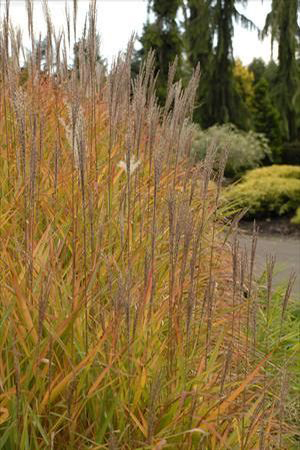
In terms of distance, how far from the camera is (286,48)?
802 inches

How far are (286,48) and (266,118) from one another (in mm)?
4939

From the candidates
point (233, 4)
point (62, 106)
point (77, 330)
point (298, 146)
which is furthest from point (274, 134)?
point (77, 330)

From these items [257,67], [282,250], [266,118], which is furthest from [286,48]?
[257,67]

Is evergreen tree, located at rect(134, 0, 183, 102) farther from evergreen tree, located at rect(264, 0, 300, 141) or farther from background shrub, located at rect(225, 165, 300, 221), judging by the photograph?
background shrub, located at rect(225, 165, 300, 221)

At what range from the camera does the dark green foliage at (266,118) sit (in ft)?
79.4

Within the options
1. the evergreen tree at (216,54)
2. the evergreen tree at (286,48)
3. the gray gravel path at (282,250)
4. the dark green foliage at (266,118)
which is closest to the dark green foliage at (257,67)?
the dark green foliage at (266,118)

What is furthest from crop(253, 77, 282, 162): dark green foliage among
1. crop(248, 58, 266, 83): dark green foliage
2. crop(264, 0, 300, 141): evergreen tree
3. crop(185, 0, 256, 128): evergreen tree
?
crop(248, 58, 266, 83): dark green foliage

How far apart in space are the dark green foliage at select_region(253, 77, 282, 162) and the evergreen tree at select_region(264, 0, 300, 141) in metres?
1.15

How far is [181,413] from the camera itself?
1488 mm

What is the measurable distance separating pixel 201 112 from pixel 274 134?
14.0 feet

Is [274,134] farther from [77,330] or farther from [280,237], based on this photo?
[77,330]

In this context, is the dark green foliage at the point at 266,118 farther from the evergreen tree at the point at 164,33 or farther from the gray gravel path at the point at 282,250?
the gray gravel path at the point at 282,250

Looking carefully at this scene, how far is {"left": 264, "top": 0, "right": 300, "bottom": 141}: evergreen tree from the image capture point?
1916cm

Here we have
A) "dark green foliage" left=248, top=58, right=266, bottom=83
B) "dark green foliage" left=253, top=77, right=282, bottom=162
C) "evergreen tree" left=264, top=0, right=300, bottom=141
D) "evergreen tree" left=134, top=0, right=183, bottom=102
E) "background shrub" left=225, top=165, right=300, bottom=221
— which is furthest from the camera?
"dark green foliage" left=248, top=58, right=266, bottom=83
